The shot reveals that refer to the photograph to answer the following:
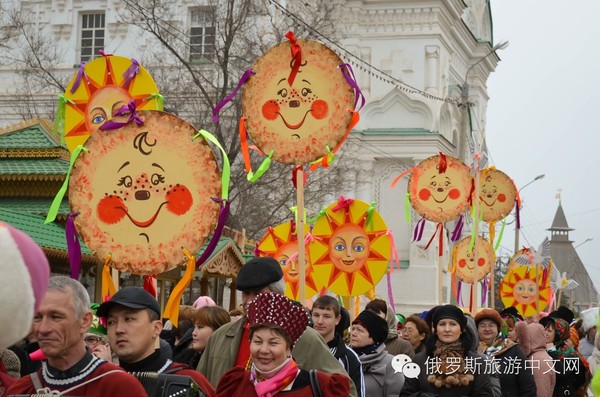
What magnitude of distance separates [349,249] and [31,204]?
4.97 metres

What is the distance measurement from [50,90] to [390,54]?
13.9m

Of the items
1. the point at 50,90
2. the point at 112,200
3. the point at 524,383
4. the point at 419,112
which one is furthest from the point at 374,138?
the point at 112,200

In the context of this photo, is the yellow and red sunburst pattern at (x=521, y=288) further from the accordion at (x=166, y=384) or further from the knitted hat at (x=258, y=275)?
the accordion at (x=166, y=384)

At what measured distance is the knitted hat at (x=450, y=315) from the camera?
7641 millimetres

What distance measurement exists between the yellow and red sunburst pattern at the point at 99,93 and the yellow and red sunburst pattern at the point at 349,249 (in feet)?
13.9

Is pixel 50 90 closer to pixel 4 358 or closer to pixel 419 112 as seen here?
pixel 419 112

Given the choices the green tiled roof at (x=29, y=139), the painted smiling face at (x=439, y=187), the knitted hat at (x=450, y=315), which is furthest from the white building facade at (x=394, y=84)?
the knitted hat at (x=450, y=315)

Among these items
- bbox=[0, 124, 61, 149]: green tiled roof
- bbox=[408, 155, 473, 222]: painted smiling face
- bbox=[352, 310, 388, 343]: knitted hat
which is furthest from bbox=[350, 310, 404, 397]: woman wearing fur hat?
bbox=[0, 124, 61, 149]: green tiled roof

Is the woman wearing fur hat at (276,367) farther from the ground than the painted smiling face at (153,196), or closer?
closer

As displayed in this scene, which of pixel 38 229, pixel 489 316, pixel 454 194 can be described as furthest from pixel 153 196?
pixel 454 194

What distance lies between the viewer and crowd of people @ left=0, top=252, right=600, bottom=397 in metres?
4.12

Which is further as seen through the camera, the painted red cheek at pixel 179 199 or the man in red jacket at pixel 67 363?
the painted red cheek at pixel 179 199

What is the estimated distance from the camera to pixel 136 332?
4922mm

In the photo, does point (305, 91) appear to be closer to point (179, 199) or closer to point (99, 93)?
point (99, 93)
